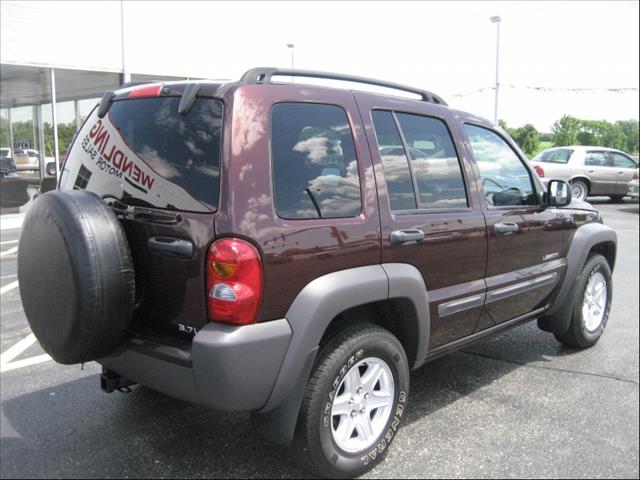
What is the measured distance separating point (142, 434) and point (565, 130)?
73.5 ft

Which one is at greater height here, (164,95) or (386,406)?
(164,95)

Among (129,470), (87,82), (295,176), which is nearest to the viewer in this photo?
(295,176)

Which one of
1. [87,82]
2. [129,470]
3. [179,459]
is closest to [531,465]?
[179,459]

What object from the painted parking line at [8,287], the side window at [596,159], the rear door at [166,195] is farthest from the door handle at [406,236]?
the side window at [596,159]

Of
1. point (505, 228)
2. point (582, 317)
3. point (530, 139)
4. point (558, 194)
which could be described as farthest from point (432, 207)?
point (530, 139)

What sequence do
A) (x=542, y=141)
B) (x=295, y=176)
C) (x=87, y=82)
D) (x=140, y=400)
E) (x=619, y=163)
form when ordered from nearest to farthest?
(x=295, y=176) → (x=140, y=400) → (x=87, y=82) → (x=619, y=163) → (x=542, y=141)

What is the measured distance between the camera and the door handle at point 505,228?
11.7 feet

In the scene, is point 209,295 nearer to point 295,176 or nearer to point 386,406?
point 295,176

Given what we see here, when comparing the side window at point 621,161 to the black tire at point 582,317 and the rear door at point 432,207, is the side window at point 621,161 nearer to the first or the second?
the black tire at point 582,317

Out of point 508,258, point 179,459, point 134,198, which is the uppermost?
point 134,198

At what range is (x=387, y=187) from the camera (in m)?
2.98

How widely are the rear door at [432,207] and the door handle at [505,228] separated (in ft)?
0.46

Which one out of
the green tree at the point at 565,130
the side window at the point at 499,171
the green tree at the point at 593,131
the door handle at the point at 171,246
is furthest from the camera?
the green tree at the point at 565,130

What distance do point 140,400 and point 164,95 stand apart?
6.43 ft
